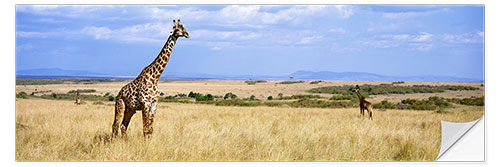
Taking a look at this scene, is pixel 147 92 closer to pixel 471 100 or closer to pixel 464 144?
pixel 464 144

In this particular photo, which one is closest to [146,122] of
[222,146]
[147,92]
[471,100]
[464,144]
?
[147,92]

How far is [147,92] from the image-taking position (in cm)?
595

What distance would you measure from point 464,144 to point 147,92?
5.54m

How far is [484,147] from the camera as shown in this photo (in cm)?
663

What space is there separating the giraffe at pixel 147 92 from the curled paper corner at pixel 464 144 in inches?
196

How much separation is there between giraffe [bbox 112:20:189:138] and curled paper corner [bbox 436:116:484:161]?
497 centimetres

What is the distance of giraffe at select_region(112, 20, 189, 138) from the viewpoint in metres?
5.95

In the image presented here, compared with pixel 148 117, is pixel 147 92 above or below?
Answer: above

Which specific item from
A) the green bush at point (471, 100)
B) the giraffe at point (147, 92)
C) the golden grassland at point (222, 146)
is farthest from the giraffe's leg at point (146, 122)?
the green bush at point (471, 100)

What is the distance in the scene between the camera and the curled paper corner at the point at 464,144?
6.56 m
